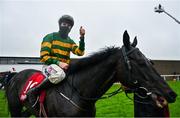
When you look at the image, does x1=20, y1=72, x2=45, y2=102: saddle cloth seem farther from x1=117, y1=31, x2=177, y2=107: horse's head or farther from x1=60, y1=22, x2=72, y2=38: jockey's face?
x1=117, y1=31, x2=177, y2=107: horse's head

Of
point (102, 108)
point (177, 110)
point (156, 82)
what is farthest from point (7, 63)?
point (156, 82)

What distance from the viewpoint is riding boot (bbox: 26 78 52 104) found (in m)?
5.47

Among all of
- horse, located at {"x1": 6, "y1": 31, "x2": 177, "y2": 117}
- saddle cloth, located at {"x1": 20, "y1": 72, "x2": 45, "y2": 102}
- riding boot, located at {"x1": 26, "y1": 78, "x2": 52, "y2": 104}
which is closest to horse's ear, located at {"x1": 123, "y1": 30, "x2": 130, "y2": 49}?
horse, located at {"x1": 6, "y1": 31, "x2": 177, "y2": 117}

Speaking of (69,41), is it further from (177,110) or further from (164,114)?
(177,110)

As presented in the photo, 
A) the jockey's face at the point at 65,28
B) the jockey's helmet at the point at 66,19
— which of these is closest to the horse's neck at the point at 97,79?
the jockey's face at the point at 65,28

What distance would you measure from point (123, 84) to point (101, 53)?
2.13 ft

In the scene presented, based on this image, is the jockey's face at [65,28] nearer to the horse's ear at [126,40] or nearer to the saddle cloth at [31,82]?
the saddle cloth at [31,82]

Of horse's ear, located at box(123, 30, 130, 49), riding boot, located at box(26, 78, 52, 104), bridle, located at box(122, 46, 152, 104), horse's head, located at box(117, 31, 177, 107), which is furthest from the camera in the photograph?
riding boot, located at box(26, 78, 52, 104)

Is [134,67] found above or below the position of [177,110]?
above

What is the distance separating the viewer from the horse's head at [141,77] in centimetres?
434

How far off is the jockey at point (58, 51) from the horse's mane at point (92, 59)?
14 centimetres

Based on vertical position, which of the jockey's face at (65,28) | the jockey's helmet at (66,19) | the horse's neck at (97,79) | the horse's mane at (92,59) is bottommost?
the horse's neck at (97,79)

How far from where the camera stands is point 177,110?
11367mm

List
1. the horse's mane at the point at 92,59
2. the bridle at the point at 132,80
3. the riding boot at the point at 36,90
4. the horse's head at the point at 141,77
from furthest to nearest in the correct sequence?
the riding boot at the point at 36,90 → the horse's mane at the point at 92,59 → the bridle at the point at 132,80 → the horse's head at the point at 141,77
